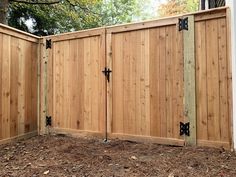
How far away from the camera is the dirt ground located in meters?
2.73

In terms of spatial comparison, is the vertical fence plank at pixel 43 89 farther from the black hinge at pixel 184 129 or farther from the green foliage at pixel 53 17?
the green foliage at pixel 53 17

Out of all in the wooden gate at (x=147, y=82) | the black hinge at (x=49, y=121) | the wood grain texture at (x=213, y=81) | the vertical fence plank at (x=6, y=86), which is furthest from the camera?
the black hinge at (x=49, y=121)

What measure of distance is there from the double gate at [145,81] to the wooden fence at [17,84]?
0.21 meters

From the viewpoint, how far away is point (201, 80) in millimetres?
3467

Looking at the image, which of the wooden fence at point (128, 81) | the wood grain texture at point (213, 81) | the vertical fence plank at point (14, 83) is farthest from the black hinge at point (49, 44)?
the wood grain texture at point (213, 81)

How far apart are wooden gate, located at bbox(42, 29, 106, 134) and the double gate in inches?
0.6

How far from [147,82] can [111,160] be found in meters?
1.27

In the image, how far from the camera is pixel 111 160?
314 centimetres

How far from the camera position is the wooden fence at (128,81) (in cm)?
339

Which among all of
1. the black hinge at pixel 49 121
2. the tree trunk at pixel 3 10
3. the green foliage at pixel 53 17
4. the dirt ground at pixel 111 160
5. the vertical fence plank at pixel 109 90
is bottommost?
the dirt ground at pixel 111 160

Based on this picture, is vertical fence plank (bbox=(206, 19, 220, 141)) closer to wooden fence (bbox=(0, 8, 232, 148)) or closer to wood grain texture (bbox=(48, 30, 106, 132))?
wooden fence (bbox=(0, 8, 232, 148))

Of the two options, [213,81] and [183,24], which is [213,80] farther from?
[183,24]

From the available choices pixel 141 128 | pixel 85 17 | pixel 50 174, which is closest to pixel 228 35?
pixel 141 128

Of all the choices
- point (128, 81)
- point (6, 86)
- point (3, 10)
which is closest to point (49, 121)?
point (6, 86)
